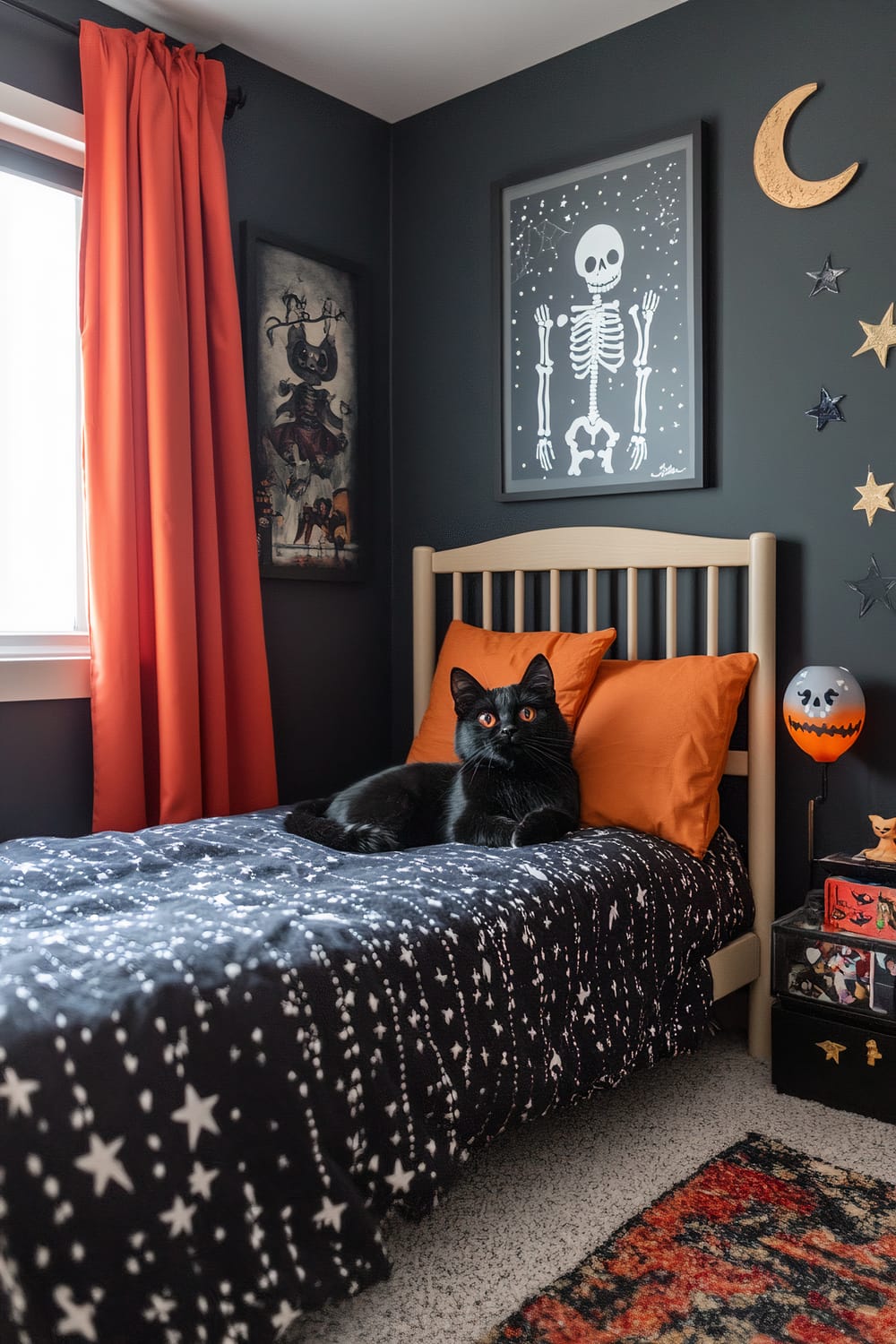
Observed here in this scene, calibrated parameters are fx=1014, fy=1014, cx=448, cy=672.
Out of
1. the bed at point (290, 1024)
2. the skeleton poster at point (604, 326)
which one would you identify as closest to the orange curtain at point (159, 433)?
the bed at point (290, 1024)

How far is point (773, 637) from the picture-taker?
230 cm

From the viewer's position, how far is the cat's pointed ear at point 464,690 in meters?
2.17

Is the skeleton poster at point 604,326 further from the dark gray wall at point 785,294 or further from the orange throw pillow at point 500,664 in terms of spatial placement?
the orange throw pillow at point 500,664

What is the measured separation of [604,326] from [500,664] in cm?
95

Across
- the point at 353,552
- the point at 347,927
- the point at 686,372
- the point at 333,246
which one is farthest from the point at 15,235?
the point at 347,927

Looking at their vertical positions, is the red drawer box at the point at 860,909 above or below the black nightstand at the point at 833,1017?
above

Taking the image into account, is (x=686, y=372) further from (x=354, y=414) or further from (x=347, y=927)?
(x=347, y=927)

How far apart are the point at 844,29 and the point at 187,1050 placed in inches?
96.7

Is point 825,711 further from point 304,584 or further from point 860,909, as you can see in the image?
point 304,584

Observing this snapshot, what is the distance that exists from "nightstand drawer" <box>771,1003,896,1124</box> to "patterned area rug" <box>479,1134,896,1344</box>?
261mm

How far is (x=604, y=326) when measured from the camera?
2676 millimetres

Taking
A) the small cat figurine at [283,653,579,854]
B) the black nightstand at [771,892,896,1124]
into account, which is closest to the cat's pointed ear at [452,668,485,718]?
the small cat figurine at [283,653,579,854]

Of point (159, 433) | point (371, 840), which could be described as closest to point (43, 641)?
point (159, 433)

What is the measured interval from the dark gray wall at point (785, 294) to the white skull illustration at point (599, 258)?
Result: 0.68 feet
